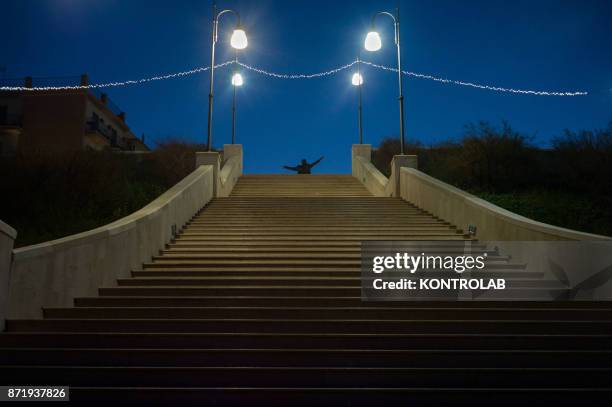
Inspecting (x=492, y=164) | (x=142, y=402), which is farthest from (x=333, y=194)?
(x=142, y=402)

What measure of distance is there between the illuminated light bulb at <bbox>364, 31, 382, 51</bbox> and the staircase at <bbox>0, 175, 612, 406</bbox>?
28.4ft

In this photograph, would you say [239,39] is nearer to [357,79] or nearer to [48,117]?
[357,79]

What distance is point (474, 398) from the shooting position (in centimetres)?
464

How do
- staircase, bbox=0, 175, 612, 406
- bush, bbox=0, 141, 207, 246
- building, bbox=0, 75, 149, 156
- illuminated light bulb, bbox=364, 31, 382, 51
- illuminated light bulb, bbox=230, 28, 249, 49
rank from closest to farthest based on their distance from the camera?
staircase, bbox=0, 175, 612, 406 < bush, bbox=0, 141, 207, 246 < illuminated light bulb, bbox=364, 31, 382, 51 < illuminated light bulb, bbox=230, 28, 249, 49 < building, bbox=0, 75, 149, 156

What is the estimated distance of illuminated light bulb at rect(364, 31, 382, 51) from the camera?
15086 mm

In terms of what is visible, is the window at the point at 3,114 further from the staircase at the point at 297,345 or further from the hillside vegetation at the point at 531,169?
the staircase at the point at 297,345

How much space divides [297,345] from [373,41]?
1163 cm

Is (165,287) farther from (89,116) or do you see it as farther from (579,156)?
(89,116)

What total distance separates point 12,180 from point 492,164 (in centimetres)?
1457

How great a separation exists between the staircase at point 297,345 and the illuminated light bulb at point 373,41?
8666 millimetres

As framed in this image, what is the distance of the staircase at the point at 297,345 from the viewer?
474 cm

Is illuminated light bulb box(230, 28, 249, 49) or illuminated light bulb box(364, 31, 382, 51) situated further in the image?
illuminated light bulb box(230, 28, 249, 49)

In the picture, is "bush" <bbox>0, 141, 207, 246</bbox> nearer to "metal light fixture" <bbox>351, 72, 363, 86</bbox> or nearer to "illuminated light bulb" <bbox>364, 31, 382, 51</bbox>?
"illuminated light bulb" <bbox>364, 31, 382, 51</bbox>

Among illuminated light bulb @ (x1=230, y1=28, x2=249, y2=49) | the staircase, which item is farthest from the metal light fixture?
the staircase
